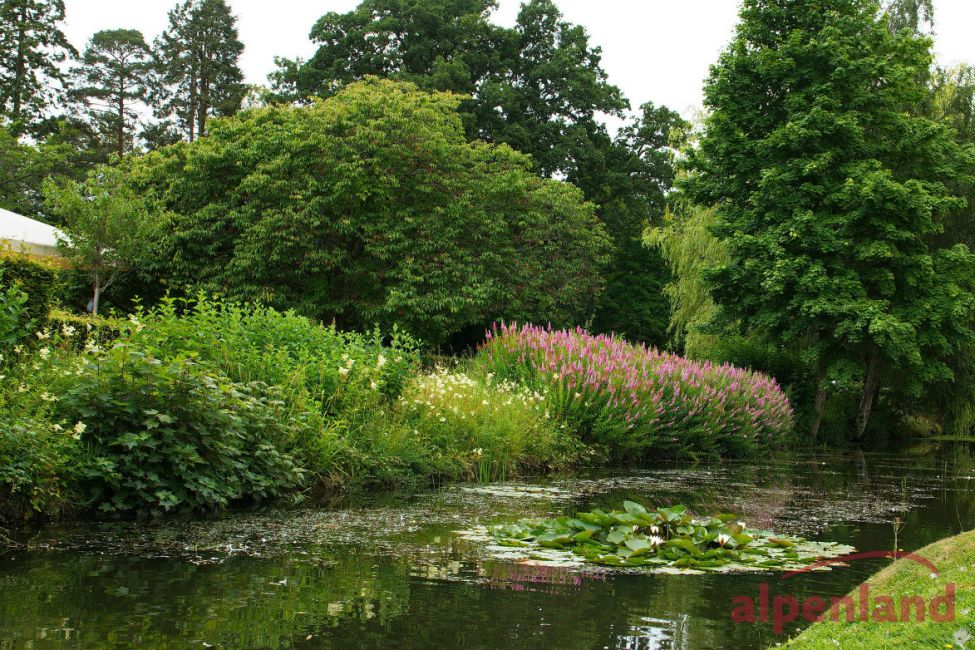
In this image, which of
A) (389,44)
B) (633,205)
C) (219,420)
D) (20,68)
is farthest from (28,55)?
(219,420)

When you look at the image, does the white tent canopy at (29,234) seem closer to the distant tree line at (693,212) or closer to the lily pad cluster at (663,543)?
the distant tree line at (693,212)

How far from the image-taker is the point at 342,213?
2441cm

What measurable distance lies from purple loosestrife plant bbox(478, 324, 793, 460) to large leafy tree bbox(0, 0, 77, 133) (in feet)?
103

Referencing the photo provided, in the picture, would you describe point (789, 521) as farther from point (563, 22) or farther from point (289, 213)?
point (563, 22)

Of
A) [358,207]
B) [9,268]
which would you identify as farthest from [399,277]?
[9,268]

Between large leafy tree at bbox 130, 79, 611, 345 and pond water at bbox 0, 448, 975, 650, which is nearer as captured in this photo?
pond water at bbox 0, 448, 975, 650

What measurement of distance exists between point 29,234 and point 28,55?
21.6 metres

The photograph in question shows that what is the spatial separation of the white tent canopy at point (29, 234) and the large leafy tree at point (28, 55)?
1816 cm

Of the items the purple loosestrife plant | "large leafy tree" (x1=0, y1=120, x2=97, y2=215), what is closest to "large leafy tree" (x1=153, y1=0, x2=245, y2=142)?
"large leafy tree" (x1=0, y1=120, x2=97, y2=215)

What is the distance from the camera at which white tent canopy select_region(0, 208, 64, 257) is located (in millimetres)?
19327

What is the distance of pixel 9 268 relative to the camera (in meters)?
10.9

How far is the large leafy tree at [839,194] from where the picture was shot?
19.5 m

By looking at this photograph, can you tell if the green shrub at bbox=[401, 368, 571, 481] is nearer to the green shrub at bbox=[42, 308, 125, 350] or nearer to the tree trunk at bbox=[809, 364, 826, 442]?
the green shrub at bbox=[42, 308, 125, 350]

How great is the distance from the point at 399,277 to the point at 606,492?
15983 mm
